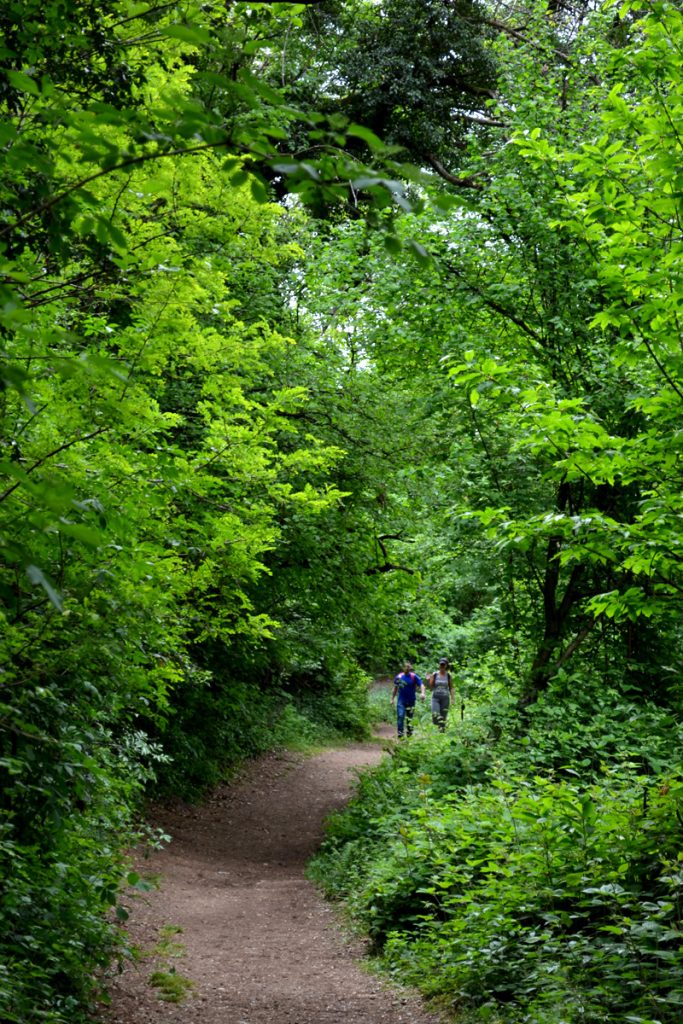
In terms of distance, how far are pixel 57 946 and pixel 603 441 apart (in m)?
4.26

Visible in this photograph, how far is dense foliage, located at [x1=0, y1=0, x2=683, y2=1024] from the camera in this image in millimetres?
3994

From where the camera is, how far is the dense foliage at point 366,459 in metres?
3.99

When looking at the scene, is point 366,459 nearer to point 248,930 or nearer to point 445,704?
A: point 445,704

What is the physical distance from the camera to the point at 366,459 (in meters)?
13.1

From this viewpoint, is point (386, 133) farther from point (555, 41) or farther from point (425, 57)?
point (555, 41)

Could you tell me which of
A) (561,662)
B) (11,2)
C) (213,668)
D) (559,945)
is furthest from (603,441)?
(213,668)

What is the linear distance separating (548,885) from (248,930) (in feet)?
14.2

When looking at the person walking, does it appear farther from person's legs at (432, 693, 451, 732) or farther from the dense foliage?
the dense foliage

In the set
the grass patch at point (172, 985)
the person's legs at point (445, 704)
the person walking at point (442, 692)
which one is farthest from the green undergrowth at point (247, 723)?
the grass patch at point (172, 985)

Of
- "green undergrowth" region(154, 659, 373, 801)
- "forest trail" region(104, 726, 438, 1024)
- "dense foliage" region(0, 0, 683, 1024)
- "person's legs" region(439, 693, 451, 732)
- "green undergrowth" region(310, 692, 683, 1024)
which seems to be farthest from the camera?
"person's legs" region(439, 693, 451, 732)

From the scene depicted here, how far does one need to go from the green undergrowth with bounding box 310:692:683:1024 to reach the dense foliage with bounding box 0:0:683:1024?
0.04 meters

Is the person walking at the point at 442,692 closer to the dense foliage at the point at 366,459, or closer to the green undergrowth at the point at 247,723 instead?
the dense foliage at the point at 366,459

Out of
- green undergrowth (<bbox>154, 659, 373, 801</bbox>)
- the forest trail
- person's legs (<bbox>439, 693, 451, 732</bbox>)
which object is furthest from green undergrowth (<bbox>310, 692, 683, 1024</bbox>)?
person's legs (<bbox>439, 693, 451, 732</bbox>)

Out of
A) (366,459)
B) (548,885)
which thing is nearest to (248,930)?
(548,885)
